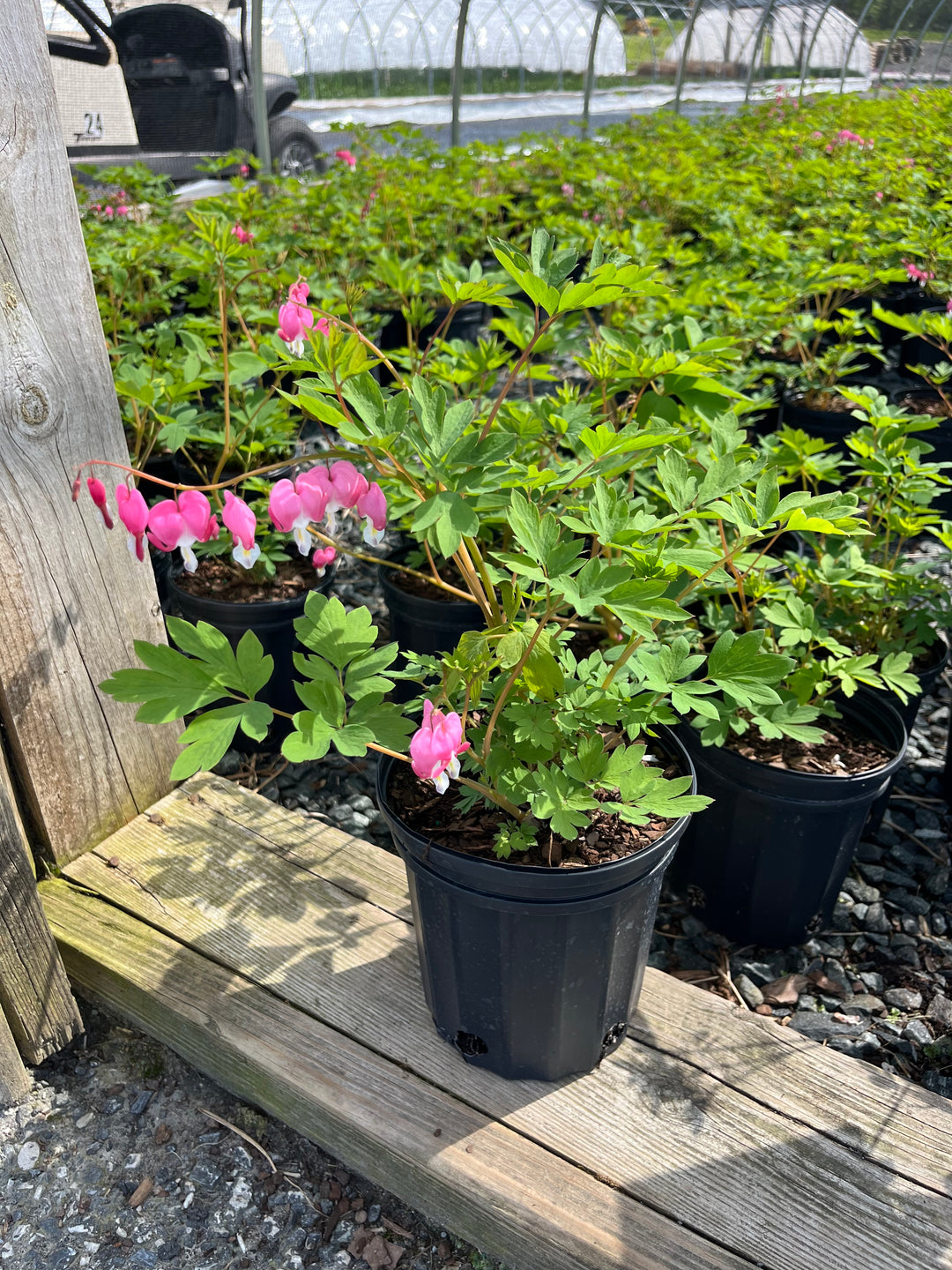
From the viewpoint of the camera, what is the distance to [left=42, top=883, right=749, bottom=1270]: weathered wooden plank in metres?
1.22

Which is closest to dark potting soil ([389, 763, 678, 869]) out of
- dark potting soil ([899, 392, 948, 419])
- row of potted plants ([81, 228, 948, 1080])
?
row of potted plants ([81, 228, 948, 1080])

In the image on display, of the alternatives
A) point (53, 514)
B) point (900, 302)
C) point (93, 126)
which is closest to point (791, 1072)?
point (53, 514)

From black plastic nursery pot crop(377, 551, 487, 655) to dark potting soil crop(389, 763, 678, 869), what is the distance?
791mm

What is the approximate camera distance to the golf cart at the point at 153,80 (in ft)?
17.6

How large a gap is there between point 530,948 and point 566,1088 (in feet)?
0.95

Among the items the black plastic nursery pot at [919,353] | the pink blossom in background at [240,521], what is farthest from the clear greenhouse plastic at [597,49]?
the pink blossom in background at [240,521]

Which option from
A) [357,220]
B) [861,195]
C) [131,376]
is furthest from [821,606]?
[861,195]

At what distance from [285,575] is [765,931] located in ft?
4.81

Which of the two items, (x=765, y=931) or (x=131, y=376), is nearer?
(x=765, y=931)

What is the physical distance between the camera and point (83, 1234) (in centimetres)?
137

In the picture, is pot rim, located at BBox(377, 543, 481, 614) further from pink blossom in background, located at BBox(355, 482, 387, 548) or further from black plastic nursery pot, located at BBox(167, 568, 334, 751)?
pink blossom in background, located at BBox(355, 482, 387, 548)

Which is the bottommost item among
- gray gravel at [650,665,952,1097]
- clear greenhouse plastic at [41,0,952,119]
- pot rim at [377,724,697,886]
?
gray gravel at [650,665,952,1097]

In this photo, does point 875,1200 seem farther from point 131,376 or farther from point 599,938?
point 131,376

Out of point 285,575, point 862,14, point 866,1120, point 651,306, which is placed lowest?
point 866,1120
